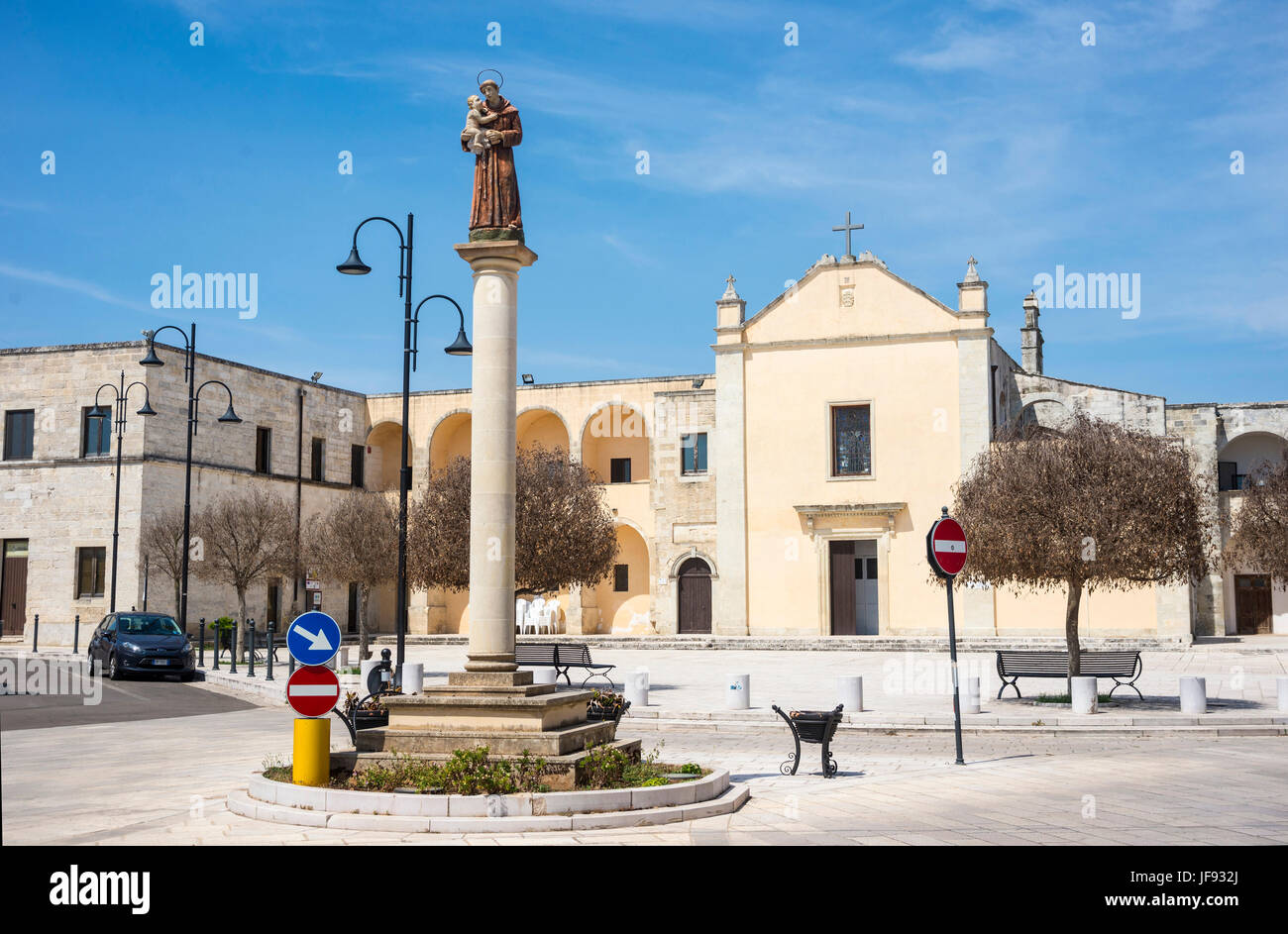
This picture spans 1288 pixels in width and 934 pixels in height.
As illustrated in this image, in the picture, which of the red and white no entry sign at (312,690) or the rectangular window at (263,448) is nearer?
the red and white no entry sign at (312,690)

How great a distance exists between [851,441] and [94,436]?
23.2 metres

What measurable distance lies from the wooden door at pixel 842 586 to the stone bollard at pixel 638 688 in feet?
61.2

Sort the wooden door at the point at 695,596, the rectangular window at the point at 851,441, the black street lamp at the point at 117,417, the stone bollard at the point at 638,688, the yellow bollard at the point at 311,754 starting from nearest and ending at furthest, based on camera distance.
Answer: the yellow bollard at the point at 311,754
the stone bollard at the point at 638,688
the black street lamp at the point at 117,417
the rectangular window at the point at 851,441
the wooden door at the point at 695,596

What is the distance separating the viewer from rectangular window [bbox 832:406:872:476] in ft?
121

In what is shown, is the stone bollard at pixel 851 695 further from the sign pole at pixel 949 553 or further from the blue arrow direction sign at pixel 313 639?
the blue arrow direction sign at pixel 313 639

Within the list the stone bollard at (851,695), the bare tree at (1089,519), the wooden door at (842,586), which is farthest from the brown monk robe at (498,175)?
the wooden door at (842,586)

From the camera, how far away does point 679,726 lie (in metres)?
16.6

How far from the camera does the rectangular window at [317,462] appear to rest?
4212cm

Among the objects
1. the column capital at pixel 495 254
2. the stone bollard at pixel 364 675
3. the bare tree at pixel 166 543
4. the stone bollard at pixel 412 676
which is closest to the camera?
the column capital at pixel 495 254

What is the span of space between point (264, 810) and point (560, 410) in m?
34.8

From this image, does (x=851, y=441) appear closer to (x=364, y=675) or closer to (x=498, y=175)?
(x=364, y=675)

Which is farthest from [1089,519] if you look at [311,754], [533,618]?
[533,618]

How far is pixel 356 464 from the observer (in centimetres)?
4469
